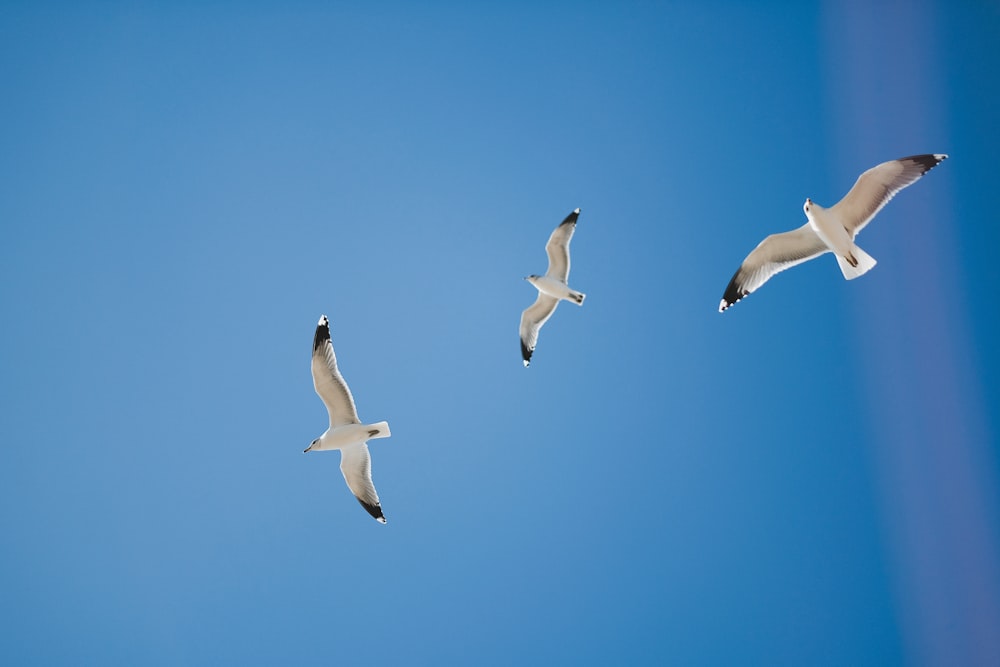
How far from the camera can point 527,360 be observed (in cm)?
1123

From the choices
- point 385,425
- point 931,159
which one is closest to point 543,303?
point 385,425

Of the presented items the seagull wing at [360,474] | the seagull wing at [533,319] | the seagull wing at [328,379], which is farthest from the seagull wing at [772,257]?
the seagull wing at [360,474]

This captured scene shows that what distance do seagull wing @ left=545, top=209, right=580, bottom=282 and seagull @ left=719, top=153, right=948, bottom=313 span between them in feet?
8.35

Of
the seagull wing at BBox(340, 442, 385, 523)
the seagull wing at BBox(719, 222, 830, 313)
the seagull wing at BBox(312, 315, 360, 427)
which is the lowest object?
the seagull wing at BBox(340, 442, 385, 523)

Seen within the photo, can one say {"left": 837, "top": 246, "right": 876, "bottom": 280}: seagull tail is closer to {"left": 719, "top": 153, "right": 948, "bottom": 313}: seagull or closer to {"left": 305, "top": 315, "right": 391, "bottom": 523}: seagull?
{"left": 719, "top": 153, "right": 948, "bottom": 313}: seagull

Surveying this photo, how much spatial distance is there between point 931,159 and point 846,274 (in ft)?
4.46

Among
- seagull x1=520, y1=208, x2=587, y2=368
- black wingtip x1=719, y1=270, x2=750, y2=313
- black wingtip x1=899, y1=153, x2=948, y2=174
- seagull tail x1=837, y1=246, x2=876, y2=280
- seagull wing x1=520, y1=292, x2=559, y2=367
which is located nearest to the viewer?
black wingtip x1=899, y1=153, x2=948, y2=174

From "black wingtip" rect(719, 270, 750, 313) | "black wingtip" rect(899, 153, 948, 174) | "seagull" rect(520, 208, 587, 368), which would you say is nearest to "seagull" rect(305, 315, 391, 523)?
"seagull" rect(520, 208, 587, 368)

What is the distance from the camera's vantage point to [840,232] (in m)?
7.96

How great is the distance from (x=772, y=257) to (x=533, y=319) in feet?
12.4

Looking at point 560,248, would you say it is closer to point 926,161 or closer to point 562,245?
point 562,245

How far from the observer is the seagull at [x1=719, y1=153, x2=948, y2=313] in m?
7.75

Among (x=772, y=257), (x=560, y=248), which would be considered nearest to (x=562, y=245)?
(x=560, y=248)

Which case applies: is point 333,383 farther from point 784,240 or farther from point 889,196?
point 889,196
